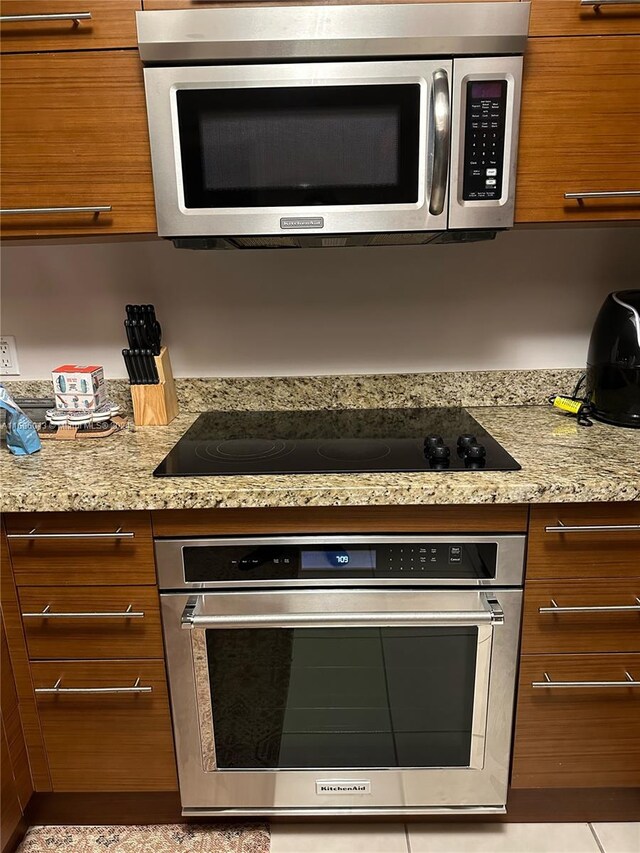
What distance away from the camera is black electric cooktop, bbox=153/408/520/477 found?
1.22 metres

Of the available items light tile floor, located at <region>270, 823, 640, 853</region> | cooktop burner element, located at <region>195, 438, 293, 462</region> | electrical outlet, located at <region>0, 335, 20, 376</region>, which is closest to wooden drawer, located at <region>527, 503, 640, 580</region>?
cooktop burner element, located at <region>195, 438, 293, 462</region>

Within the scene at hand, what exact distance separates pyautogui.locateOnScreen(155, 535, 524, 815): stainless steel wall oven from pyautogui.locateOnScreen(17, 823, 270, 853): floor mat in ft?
0.30

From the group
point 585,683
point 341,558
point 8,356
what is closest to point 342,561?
point 341,558

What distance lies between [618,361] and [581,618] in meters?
0.60

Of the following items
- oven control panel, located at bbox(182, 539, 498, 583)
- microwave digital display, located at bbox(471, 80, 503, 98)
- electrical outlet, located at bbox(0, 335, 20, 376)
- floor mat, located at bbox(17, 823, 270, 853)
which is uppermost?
microwave digital display, located at bbox(471, 80, 503, 98)

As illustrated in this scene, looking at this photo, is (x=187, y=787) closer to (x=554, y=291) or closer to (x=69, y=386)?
(x=69, y=386)

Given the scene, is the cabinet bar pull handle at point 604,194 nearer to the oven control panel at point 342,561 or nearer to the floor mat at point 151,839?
the oven control panel at point 342,561

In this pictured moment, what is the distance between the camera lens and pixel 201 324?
1631 mm

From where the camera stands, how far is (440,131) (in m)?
1.14

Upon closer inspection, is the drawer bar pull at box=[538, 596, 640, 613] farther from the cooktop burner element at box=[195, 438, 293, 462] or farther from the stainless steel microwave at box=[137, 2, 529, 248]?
the stainless steel microwave at box=[137, 2, 529, 248]

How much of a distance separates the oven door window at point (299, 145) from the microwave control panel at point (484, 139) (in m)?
0.11

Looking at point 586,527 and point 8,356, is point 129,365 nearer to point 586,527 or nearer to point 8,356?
point 8,356

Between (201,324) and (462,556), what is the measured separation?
955 millimetres

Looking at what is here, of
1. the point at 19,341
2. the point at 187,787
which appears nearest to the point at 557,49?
the point at 19,341
